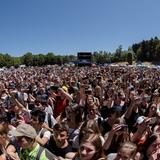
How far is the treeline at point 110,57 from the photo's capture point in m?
150

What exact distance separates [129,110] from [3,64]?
5959 inches

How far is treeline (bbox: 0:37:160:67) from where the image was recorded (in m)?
150

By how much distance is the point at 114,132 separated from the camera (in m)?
5.26

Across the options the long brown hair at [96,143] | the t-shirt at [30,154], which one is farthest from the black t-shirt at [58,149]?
the long brown hair at [96,143]

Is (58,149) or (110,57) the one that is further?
(110,57)

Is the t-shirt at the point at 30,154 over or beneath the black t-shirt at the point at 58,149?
over

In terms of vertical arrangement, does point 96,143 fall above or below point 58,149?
above

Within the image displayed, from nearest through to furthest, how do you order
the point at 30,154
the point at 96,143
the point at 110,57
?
the point at 96,143 → the point at 30,154 → the point at 110,57

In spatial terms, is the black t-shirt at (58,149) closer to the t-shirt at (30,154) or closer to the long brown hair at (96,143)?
the t-shirt at (30,154)

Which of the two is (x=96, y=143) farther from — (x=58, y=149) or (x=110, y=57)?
(x=110, y=57)

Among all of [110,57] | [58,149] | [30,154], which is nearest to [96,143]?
[30,154]

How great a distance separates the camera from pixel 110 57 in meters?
156

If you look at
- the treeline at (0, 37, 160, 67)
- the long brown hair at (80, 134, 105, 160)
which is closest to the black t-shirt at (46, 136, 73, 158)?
the long brown hair at (80, 134, 105, 160)

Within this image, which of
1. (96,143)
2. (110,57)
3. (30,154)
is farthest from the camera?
(110,57)
